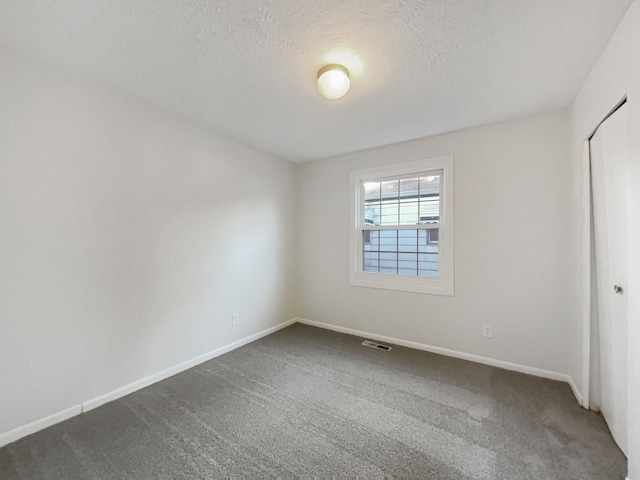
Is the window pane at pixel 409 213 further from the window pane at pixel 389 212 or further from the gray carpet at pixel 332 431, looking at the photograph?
the gray carpet at pixel 332 431

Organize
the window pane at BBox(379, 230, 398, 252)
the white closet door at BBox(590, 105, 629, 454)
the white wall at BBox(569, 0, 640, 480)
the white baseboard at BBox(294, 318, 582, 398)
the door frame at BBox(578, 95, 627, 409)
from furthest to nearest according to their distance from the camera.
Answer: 1. the window pane at BBox(379, 230, 398, 252)
2. the white baseboard at BBox(294, 318, 582, 398)
3. the door frame at BBox(578, 95, 627, 409)
4. the white closet door at BBox(590, 105, 629, 454)
5. the white wall at BBox(569, 0, 640, 480)

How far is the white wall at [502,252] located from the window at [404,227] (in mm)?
110

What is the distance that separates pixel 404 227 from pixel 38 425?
349 cm

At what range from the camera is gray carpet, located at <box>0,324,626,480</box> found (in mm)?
1423

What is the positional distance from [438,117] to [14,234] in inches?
130

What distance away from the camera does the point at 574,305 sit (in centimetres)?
212

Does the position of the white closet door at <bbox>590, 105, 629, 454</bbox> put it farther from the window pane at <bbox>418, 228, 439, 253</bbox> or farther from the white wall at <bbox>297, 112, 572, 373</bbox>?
the window pane at <bbox>418, 228, 439, 253</bbox>

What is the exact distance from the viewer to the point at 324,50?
160 centimetres

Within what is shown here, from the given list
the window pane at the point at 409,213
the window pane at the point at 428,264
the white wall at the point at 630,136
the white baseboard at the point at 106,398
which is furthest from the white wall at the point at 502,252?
the white baseboard at the point at 106,398

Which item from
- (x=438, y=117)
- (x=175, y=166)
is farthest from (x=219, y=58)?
(x=438, y=117)

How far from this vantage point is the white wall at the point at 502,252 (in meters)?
2.32

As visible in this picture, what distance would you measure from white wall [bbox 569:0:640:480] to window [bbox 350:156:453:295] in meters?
1.03

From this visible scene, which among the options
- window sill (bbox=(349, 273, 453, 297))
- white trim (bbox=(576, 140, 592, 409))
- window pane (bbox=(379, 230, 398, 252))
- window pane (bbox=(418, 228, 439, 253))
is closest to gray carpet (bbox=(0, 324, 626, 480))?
white trim (bbox=(576, 140, 592, 409))

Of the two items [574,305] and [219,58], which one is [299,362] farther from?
[219,58]
